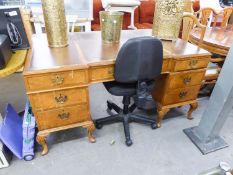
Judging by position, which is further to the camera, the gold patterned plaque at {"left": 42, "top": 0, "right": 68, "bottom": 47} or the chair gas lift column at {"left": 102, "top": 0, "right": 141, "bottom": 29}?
the chair gas lift column at {"left": 102, "top": 0, "right": 141, "bottom": 29}

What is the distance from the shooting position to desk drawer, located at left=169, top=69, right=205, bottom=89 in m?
1.46

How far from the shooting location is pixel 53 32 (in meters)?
1.28

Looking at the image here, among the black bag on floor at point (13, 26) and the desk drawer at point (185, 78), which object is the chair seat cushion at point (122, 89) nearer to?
the desk drawer at point (185, 78)

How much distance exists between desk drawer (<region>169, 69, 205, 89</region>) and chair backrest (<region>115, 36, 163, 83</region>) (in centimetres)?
22

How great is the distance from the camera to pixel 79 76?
116 centimetres

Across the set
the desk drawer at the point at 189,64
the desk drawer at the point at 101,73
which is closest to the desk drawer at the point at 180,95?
the desk drawer at the point at 189,64

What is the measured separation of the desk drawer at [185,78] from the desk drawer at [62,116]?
706 mm

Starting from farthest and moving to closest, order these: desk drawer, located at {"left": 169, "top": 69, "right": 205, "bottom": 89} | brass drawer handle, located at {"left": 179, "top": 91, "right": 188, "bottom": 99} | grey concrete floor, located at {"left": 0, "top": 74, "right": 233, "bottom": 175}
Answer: brass drawer handle, located at {"left": 179, "top": 91, "right": 188, "bottom": 99} < desk drawer, located at {"left": 169, "top": 69, "right": 205, "bottom": 89} < grey concrete floor, located at {"left": 0, "top": 74, "right": 233, "bottom": 175}

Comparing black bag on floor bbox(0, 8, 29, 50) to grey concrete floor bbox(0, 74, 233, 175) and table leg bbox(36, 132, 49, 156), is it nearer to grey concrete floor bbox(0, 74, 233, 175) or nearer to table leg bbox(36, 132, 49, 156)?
table leg bbox(36, 132, 49, 156)

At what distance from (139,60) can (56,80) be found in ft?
1.76

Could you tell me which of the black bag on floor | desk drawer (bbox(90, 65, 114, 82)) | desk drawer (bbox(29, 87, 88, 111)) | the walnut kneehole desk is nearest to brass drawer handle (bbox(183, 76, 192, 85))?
the walnut kneehole desk

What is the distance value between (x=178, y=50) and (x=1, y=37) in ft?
3.99

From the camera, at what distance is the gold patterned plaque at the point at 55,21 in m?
1.19

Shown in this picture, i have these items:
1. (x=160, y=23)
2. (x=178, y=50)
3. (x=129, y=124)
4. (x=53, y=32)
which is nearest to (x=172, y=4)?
(x=160, y=23)
